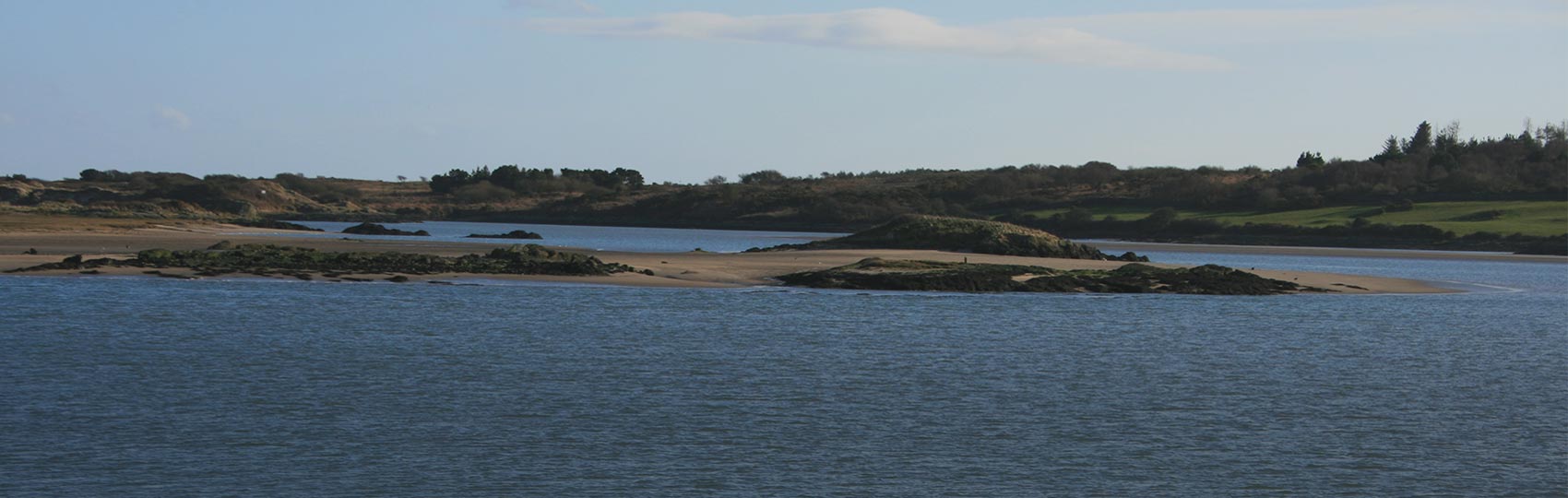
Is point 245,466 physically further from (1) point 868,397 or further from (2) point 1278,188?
(2) point 1278,188

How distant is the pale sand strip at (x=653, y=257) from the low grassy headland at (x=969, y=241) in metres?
1.40

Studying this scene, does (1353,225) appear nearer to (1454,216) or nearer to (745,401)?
(1454,216)

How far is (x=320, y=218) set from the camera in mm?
140250

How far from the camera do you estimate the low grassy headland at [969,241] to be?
215 ft

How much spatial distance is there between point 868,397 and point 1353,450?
6.79 metres

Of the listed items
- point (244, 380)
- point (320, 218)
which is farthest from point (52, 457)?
point (320, 218)

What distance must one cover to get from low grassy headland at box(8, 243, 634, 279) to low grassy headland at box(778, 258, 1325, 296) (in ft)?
24.0

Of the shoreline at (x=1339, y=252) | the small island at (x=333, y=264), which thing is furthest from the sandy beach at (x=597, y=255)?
the shoreline at (x=1339, y=252)

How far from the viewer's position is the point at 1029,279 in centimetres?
4919

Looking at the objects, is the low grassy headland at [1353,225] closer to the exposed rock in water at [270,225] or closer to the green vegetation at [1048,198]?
the green vegetation at [1048,198]

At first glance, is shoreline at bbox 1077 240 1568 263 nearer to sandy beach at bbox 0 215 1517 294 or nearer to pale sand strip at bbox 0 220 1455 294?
sandy beach at bbox 0 215 1517 294

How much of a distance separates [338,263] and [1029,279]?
22.1 m

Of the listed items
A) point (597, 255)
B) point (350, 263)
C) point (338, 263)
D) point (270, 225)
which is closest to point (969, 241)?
point (597, 255)

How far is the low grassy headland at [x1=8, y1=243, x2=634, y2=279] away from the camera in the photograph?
45.5m
